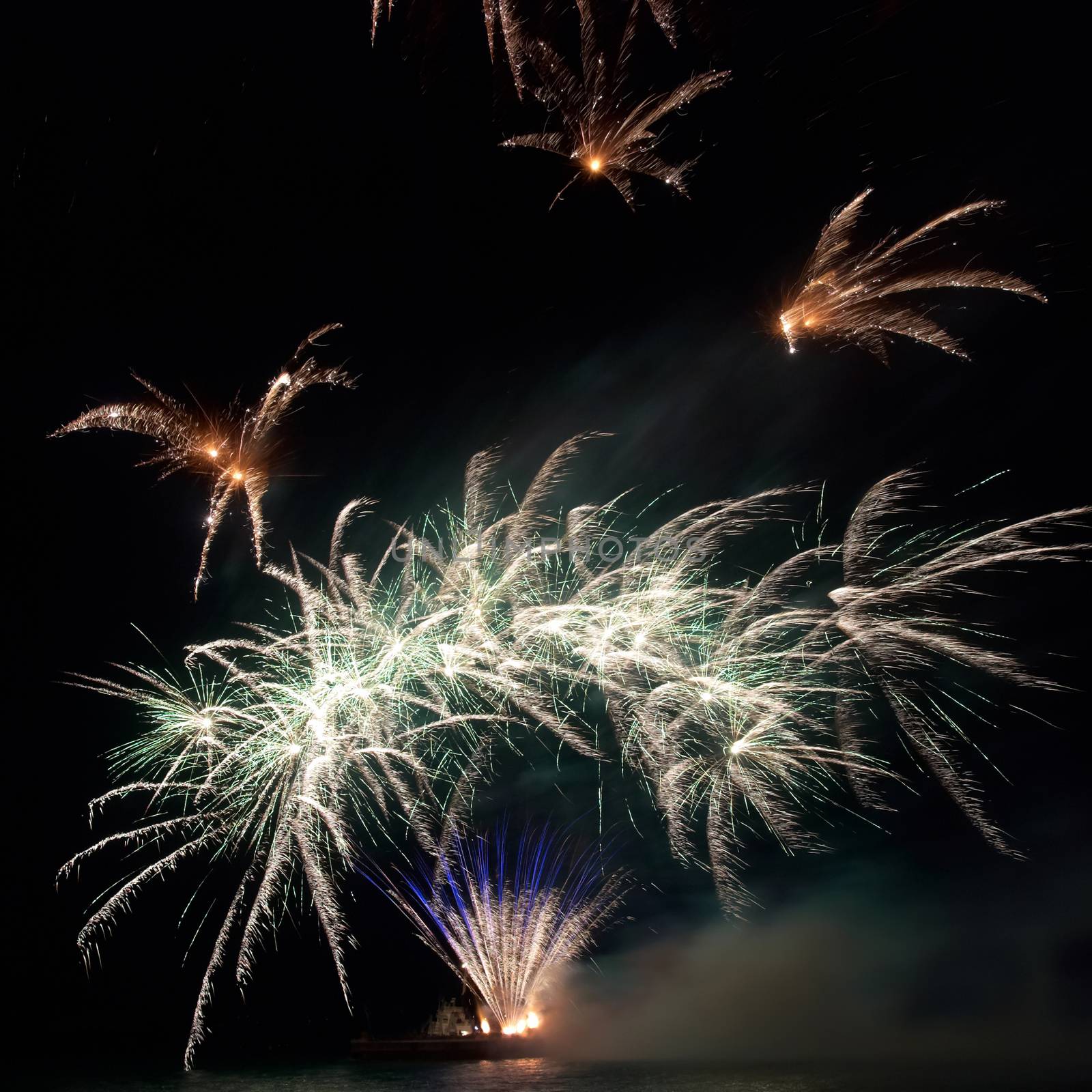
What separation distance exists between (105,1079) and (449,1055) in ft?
70.1

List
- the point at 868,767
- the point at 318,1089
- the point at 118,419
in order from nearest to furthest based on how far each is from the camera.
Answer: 1. the point at 118,419
2. the point at 868,767
3. the point at 318,1089

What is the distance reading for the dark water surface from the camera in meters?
31.9

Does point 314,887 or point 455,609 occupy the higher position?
point 455,609

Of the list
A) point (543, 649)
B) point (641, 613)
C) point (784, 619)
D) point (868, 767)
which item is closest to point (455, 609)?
point (543, 649)

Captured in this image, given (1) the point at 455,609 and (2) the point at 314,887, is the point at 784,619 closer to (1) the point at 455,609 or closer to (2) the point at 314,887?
(1) the point at 455,609

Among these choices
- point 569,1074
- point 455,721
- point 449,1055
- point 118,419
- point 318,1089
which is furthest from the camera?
point 449,1055

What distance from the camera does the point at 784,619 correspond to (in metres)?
11.4

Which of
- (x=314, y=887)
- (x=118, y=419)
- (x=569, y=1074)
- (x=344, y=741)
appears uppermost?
(x=118, y=419)

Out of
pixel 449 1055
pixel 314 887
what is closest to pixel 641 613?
pixel 314 887

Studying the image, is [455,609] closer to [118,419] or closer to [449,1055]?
[118,419]

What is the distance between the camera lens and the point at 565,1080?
3888 centimetres

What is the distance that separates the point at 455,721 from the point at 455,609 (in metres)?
1.73

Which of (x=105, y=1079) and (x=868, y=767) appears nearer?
(x=868, y=767)

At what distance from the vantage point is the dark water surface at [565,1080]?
31.9 metres
